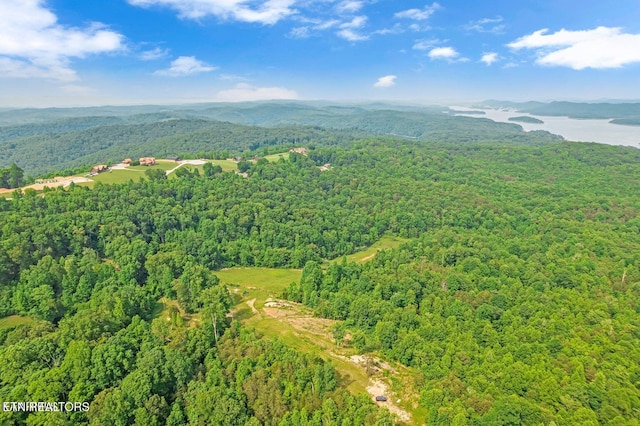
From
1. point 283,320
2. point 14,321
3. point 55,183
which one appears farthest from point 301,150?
point 14,321

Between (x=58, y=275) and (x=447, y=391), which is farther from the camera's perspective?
(x=58, y=275)

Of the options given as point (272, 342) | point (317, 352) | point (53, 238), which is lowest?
point (317, 352)

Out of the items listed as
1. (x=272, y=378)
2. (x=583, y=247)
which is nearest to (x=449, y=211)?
(x=583, y=247)

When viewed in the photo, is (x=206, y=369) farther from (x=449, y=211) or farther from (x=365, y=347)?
(x=449, y=211)

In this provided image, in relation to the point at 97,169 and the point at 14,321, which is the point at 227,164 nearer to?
the point at 97,169

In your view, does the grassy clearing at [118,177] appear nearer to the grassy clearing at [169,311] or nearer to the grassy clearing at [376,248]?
the grassy clearing at [169,311]

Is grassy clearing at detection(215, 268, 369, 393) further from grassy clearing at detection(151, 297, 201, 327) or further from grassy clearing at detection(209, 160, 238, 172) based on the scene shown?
grassy clearing at detection(209, 160, 238, 172)

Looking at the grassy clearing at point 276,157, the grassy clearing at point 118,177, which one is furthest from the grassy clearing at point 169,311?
the grassy clearing at point 276,157
